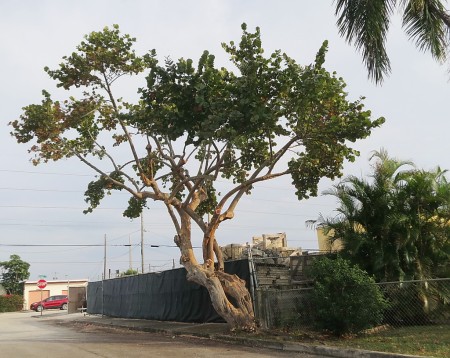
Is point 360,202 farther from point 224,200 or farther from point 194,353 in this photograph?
point 194,353

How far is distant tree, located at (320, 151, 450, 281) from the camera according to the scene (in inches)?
520

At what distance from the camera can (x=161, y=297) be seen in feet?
66.1

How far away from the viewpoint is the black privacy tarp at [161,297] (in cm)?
1709

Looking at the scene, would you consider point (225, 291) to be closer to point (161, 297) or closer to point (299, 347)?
point (299, 347)

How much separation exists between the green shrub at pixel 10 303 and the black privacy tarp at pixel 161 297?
1203 inches

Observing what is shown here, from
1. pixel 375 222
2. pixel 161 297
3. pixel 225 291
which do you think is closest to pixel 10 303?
pixel 161 297

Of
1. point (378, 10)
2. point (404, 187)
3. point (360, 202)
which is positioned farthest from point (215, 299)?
point (378, 10)

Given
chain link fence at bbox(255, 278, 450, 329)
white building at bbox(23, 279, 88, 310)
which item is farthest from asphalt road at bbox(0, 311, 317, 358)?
white building at bbox(23, 279, 88, 310)

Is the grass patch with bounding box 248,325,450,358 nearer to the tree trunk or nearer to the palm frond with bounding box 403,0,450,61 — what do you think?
the tree trunk

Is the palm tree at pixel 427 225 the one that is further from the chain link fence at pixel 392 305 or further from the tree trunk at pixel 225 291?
the tree trunk at pixel 225 291

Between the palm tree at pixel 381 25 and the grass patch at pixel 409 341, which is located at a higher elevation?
the palm tree at pixel 381 25

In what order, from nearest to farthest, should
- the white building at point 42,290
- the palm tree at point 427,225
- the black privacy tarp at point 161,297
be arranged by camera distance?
the palm tree at point 427,225
the black privacy tarp at point 161,297
the white building at point 42,290

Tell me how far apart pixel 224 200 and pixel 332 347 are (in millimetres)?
5523

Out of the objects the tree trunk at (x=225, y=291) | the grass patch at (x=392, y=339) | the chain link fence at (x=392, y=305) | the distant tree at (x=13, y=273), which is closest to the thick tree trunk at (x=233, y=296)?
the tree trunk at (x=225, y=291)
